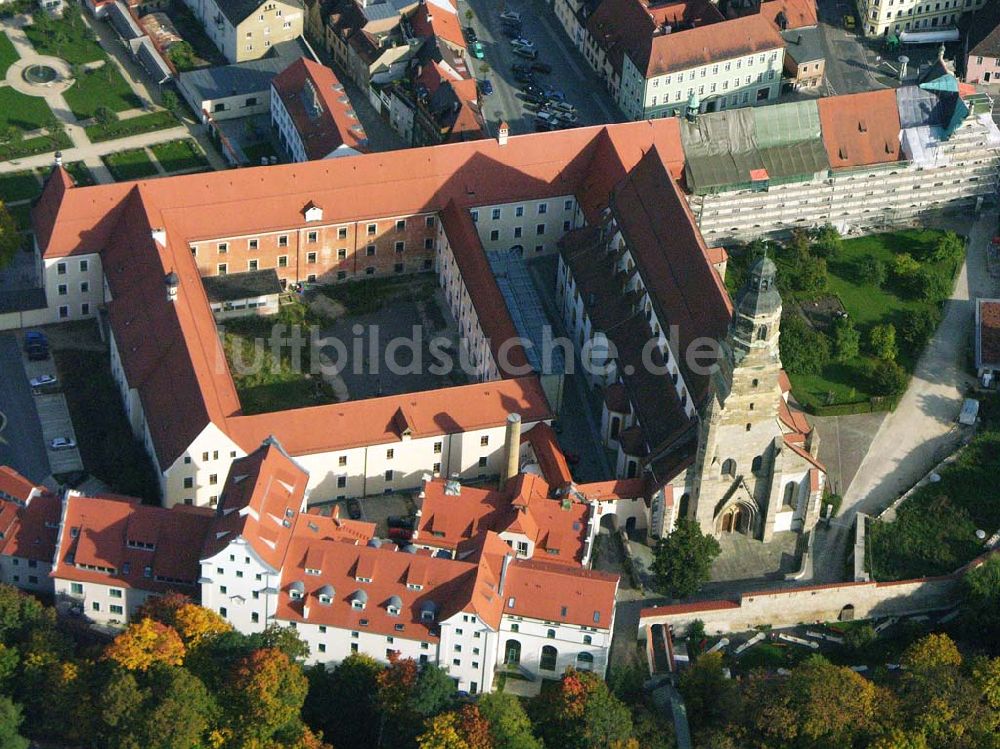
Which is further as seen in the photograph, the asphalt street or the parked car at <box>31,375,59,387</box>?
the parked car at <box>31,375,59,387</box>

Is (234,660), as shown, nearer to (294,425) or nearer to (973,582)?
(294,425)

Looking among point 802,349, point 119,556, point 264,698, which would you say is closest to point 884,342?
point 802,349

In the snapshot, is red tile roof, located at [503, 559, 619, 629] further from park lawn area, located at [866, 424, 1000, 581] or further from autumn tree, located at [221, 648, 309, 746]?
park lawn area, located at [866, 424, 1000, 581]

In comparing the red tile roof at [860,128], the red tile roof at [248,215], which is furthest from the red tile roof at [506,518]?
the red tile roof at [860,128]

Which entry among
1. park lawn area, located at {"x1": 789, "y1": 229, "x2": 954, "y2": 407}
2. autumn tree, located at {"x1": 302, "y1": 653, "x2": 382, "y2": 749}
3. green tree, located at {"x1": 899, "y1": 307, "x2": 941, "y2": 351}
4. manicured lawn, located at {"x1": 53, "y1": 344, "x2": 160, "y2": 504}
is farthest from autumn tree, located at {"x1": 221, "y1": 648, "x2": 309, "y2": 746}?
green tree, located at {"x1": 899, "y1": 307, "x2": 941, "y2": 351}

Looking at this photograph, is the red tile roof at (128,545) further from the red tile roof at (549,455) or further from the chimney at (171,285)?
the red tile roof at (549,455)
